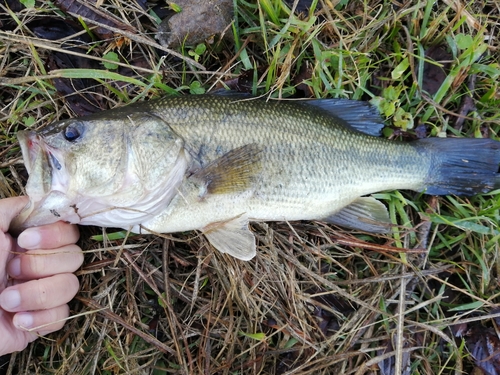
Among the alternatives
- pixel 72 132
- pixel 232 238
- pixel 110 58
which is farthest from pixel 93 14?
pixel 232 238

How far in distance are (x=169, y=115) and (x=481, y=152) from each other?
2135 millimetres

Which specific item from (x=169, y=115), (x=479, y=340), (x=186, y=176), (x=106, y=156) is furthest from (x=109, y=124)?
(x=479, y=340)

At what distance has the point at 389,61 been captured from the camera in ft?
9.45

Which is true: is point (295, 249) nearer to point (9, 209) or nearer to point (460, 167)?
point (460, 167)

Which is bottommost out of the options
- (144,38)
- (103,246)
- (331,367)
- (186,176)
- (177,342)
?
(331,367)

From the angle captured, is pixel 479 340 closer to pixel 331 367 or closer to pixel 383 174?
pixel 331 367

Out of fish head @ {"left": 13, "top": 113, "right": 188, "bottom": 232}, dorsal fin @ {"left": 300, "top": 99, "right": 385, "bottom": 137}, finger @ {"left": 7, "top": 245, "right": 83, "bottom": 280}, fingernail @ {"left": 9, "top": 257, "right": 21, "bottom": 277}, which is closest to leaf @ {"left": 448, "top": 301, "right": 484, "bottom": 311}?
dorsal fin @ {"left": 300, "top": 99, "right": 385, "bottom": 137}

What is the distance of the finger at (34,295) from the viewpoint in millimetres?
2230

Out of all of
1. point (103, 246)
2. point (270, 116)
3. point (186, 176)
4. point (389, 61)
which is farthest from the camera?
point (389, 61)

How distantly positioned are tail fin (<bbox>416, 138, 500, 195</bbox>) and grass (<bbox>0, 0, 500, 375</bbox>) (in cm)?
14

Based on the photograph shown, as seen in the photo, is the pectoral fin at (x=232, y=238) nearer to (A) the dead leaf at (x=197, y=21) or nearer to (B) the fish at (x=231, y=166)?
(B) the fish at (x=231, y=166)

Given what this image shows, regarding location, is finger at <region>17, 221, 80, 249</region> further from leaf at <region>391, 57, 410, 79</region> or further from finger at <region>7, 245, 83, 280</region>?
leaf at <region>391, 57, 410, 79</region>

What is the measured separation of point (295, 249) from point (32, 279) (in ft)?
5.48

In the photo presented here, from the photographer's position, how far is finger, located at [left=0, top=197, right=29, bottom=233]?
7.50ft
